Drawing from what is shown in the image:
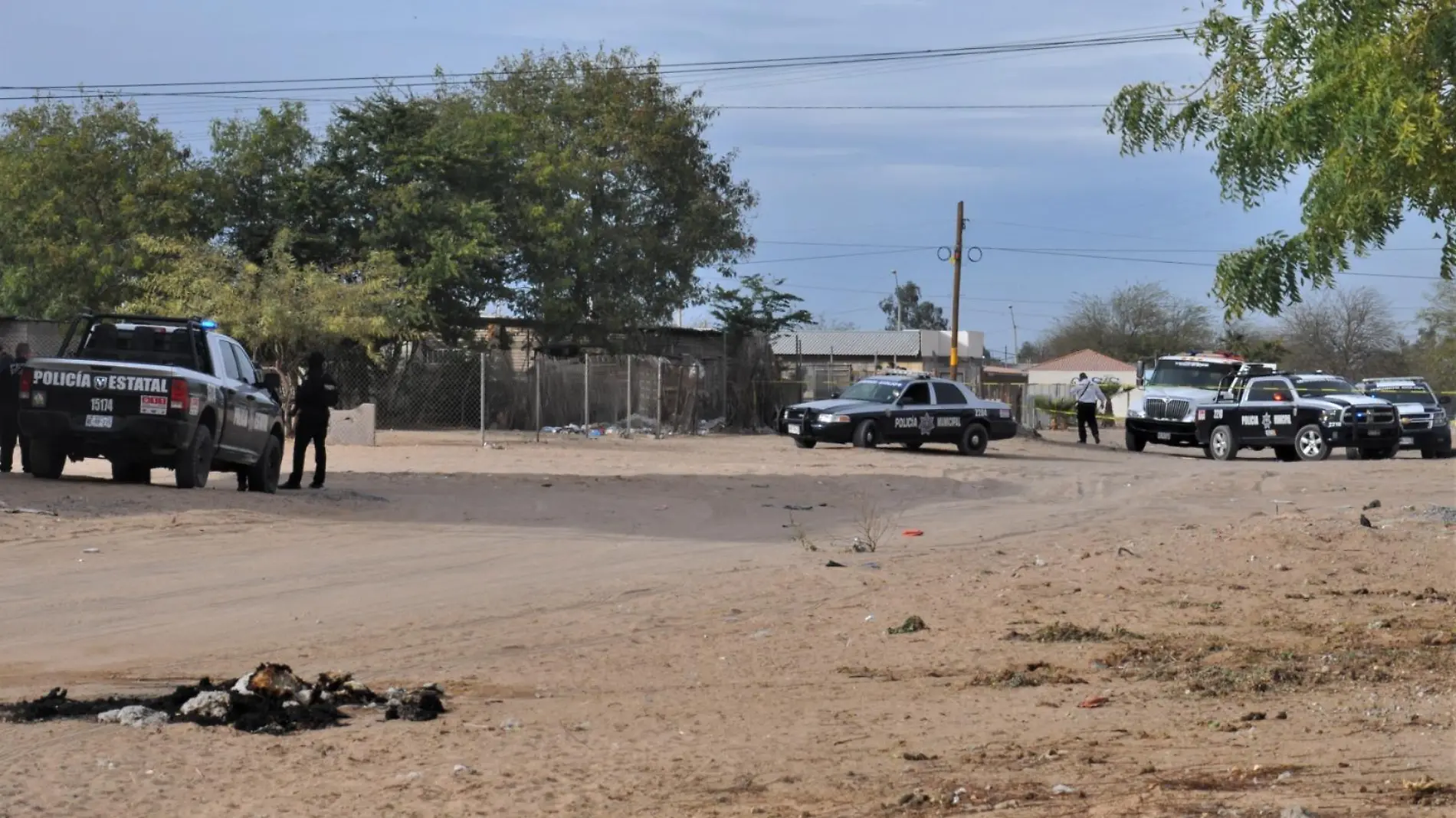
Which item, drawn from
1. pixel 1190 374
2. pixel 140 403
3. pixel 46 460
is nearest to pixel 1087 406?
pixel 1190 374

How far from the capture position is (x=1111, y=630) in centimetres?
1020

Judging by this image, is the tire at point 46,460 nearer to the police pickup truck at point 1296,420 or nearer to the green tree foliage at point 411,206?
the green tree foliage at point 411,206

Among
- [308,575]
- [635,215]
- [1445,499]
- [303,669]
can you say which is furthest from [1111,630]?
[635,215]

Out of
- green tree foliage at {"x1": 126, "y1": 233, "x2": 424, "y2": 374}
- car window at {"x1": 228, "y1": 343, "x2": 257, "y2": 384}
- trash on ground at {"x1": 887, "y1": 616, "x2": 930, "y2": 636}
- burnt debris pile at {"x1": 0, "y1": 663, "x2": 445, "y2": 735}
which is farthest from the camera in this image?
green tree foliage at {"x1": 126, "y1": 233, "x2": 424, "y2": 374}

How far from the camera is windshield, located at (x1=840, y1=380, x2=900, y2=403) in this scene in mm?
32250

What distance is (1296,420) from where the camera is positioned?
31.8m

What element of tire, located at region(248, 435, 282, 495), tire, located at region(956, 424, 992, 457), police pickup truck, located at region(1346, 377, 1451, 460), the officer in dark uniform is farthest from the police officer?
police pickup truck, located at region(1346, 377, 1451, 460)

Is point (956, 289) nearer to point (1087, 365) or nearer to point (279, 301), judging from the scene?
point (279, 301)

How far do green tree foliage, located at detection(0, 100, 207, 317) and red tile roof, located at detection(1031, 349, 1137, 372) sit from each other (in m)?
63.4

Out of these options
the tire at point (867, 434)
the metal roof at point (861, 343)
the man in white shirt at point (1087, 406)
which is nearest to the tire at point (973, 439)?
the tire at point (867, 434)

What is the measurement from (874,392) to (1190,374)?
27.0 feet

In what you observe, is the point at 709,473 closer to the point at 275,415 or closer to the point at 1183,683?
the point at 275,415

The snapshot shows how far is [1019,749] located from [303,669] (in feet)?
12.7

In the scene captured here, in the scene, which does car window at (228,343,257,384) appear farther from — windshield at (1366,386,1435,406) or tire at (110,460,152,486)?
windshield at (1366,386,1435,406)
